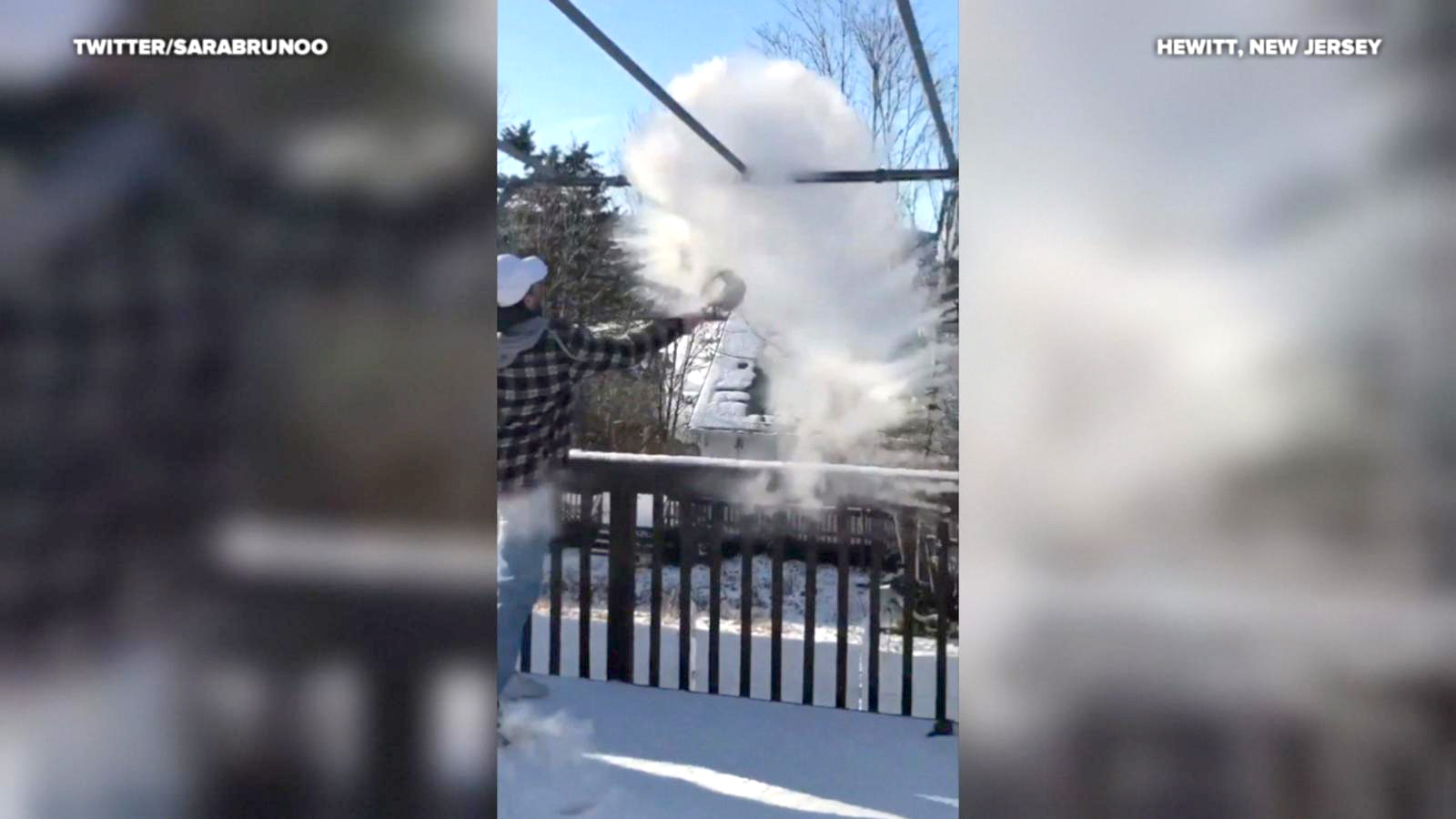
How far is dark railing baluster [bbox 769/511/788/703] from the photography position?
2529mm

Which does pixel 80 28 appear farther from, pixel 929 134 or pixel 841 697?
pixel 841 697

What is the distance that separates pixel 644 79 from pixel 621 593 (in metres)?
1.28

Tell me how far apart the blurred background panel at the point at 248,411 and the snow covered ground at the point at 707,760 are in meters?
0.84

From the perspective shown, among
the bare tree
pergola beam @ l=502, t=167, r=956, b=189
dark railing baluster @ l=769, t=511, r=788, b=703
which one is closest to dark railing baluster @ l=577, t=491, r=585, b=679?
dark railing baluster @ l=769, t=511, r=788, b=703

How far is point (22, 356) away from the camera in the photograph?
1357 millimetres

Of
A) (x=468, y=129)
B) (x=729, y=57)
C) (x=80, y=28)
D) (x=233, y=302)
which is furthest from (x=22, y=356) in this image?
(x=729, y=57)

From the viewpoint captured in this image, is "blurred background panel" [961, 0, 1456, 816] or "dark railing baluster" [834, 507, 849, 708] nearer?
"blurred background panel" [961, 0, 1456, 816]

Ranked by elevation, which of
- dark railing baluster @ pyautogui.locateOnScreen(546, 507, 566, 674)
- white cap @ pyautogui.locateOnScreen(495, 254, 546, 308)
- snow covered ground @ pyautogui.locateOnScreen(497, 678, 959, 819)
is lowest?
snow covered ground @ pyautogui.locateOnScreen(497, 678, 959, 819)

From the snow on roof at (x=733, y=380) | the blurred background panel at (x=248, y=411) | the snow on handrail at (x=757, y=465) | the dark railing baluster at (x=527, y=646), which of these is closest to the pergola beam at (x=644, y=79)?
the snow on roof at (x=733, y=380)

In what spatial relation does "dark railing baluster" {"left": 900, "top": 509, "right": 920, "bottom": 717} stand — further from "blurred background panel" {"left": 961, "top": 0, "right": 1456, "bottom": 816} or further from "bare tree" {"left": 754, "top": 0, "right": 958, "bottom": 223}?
"blurred background panel" {"left": 961, "top": 0, "right": 1456, "bottom": 816}

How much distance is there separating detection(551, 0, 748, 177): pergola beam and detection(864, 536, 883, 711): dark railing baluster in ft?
3.20

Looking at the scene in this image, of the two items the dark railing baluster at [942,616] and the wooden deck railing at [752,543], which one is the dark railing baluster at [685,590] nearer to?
the wooden deck railing at [752,543]

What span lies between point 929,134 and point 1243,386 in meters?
1.28

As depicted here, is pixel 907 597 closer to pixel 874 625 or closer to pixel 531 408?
pixel 874 625
